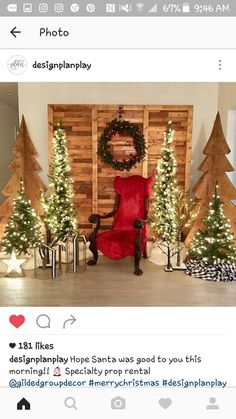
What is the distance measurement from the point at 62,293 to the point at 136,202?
192cm

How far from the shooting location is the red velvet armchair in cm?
445

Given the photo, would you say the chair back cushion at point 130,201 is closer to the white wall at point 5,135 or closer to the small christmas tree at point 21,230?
the small christmas tree at point 21,230

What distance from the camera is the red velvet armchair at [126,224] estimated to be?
4.45 meters

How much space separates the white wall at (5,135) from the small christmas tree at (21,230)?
392cm

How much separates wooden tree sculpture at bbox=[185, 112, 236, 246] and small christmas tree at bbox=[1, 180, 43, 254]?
2.26 meters

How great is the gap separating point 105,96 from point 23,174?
1945 millimetres

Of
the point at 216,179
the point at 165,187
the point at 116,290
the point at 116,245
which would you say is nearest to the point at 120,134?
the point at 165,187

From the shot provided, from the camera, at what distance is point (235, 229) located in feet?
17.0
